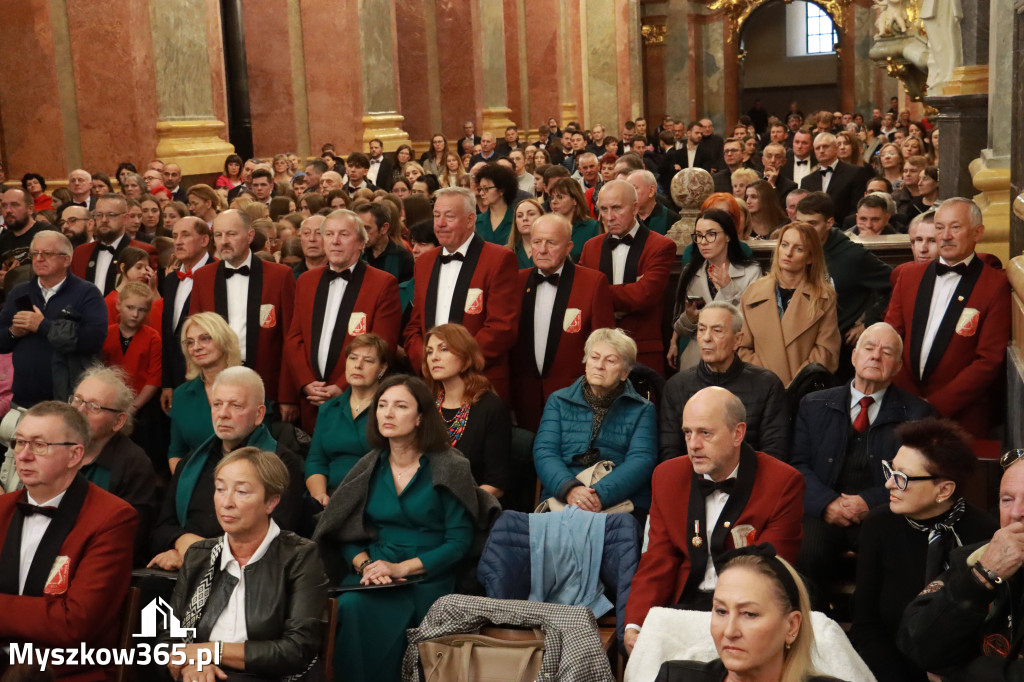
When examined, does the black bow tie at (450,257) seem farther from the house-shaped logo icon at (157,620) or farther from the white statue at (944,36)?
the white statue at (944,36)

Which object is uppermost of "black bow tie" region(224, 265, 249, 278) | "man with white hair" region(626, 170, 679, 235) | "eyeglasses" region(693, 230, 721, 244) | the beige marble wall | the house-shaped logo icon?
the beige marble wall

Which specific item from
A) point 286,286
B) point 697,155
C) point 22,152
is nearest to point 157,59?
point 22,152

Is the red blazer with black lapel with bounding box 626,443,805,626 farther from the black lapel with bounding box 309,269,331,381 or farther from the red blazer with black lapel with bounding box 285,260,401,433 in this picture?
the black lapel with bounding box 309,269,331,381

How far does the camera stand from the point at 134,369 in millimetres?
6469

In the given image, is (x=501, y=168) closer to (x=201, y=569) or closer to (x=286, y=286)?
(x=286, y=286)

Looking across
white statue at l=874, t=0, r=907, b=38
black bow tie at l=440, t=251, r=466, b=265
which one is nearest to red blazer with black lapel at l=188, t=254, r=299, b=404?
black bow tie at l=440, t=251, r=466, b=265

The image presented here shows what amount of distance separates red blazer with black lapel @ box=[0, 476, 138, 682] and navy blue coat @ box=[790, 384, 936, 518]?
2.56m

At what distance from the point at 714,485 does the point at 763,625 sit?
1.23 metres

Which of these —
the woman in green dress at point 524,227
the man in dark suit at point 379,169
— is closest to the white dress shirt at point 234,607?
the woman in green dress at point 524,227

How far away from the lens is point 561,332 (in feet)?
20.5

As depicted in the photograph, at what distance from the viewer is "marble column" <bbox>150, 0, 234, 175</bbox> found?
39.4 feet

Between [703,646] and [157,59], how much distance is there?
32.0ft

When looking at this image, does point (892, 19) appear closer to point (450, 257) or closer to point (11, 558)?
point (450, 257)

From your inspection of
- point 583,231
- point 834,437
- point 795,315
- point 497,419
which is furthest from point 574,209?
point 834,437
